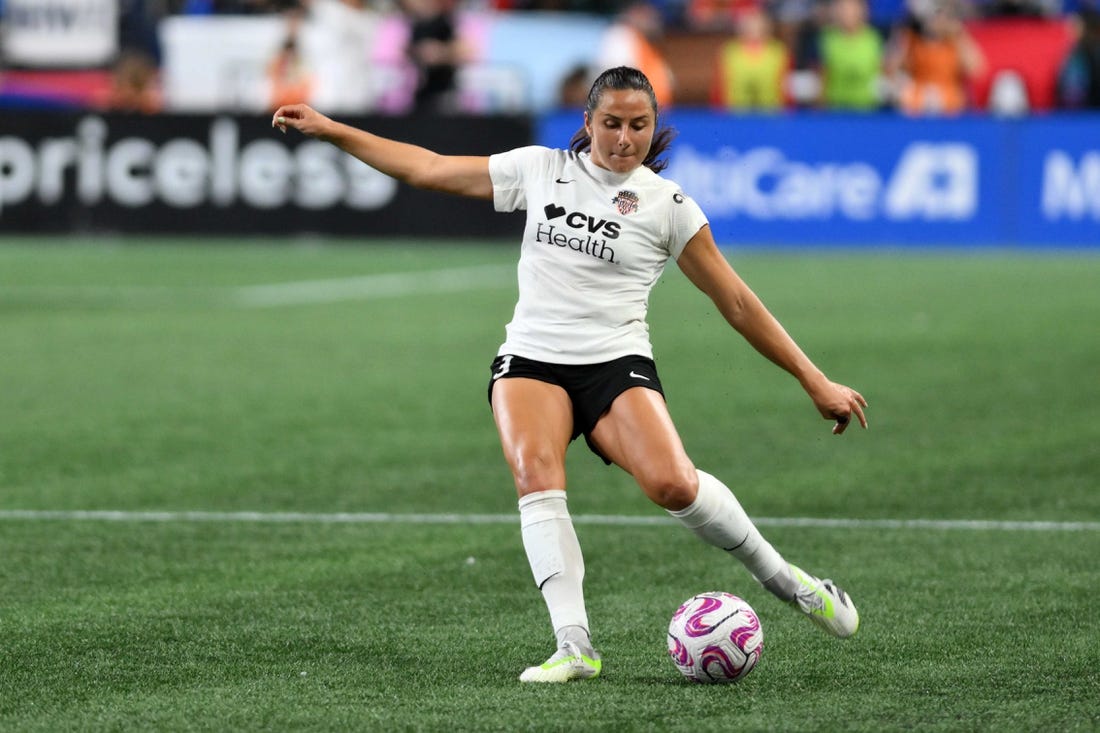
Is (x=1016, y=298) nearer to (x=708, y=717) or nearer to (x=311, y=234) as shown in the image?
(x=311, y=234)

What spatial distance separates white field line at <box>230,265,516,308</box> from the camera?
18.8 meters

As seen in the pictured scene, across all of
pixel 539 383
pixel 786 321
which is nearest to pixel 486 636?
pixel 539 383

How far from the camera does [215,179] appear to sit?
23906mm

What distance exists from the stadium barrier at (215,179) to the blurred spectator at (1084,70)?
7634 mm

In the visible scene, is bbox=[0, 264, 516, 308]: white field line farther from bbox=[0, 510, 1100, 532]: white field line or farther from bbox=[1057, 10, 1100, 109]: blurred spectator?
bbox=[0, 510, 1100, 532]: white field line

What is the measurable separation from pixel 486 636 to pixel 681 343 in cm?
911

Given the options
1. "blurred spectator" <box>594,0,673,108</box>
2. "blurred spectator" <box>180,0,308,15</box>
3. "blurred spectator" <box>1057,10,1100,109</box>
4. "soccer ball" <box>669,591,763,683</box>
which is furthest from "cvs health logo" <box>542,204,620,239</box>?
"blurred spectator" <box>180,0,308,15</box>

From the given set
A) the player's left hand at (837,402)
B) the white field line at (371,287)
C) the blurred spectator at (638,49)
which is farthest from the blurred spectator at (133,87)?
the player's left hand at (837,402)

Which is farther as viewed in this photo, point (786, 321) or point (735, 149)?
point (735, 149)

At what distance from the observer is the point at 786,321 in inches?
647

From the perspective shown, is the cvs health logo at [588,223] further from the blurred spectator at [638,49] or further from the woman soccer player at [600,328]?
the blurred spectator at [638,49]

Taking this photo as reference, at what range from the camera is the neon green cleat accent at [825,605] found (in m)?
6.23

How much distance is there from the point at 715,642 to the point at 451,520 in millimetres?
3169

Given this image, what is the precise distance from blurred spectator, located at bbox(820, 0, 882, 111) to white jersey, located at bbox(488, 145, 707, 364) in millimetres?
19396
